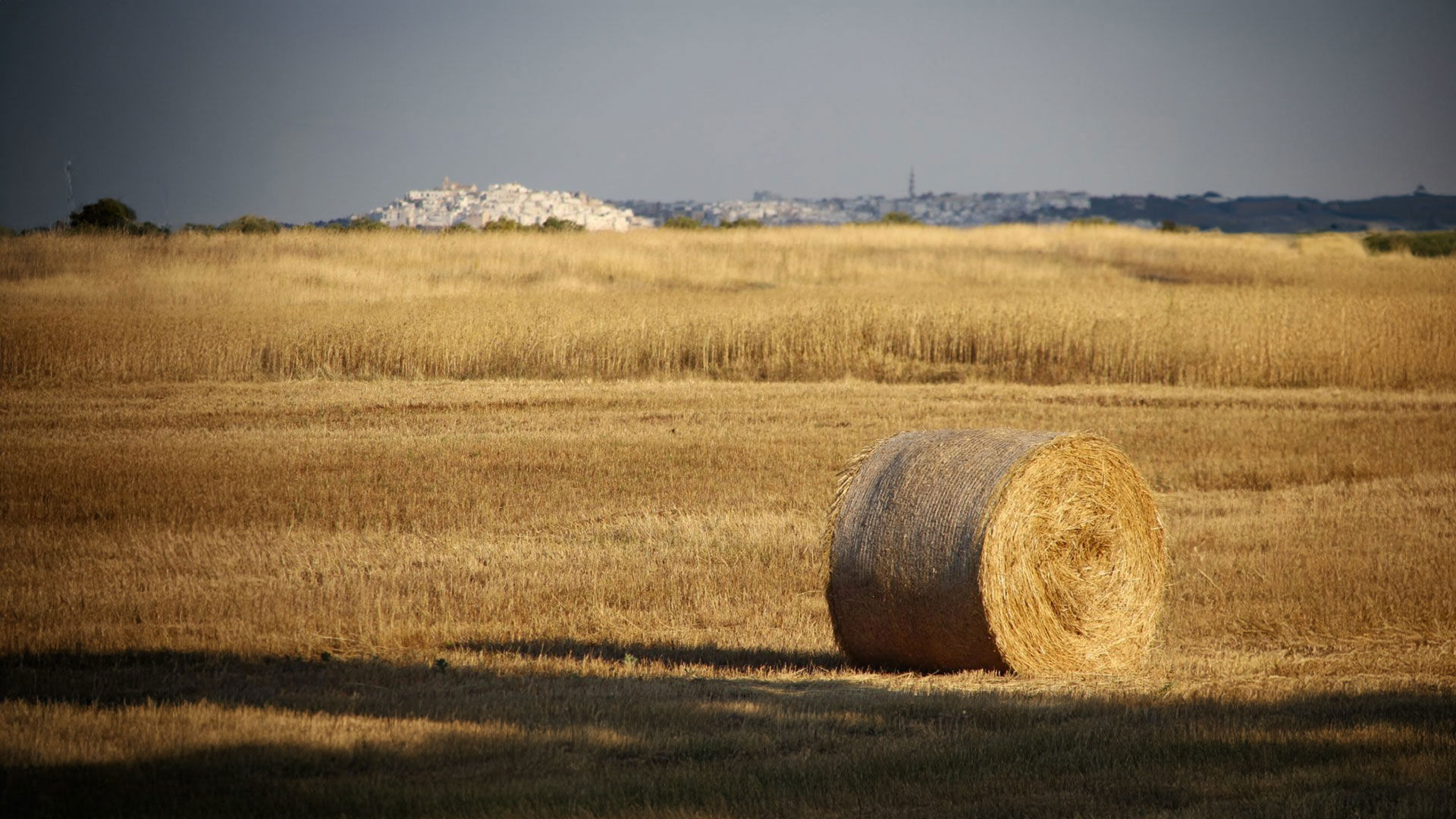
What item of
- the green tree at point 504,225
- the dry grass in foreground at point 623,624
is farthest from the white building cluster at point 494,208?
the dry grass in foreground at point 623,624

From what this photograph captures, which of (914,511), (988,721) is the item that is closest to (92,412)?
(914,511)

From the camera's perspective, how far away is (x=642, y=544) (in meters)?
13.4

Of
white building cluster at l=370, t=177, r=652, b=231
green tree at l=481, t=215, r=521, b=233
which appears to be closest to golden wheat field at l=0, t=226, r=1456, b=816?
green tree at l=481, t=215, r=521, b=233

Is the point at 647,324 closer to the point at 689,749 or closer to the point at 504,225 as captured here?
the point at 689,749

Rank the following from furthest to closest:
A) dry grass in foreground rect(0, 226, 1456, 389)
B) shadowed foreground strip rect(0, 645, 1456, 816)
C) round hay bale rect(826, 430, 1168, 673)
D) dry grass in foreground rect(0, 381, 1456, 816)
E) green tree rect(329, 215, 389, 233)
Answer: green tree rect(329, 215, 389, 233), dry grass in foreground rect(0, 226, 1456, 389), round hay bale rect(826, 430, 1168, 673), dry grass in foreground rect(0, 381, 1456, 816), shadowed foreground strip rect(0, 645, 1456, 816)

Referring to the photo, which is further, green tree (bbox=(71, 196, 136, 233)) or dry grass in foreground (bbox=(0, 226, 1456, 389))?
green tree (bbox=(71, 196, 136, 233))

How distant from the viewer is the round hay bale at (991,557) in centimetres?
888

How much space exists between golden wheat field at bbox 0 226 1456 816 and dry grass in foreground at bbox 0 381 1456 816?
0.15 ft

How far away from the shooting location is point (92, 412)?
2072 cm

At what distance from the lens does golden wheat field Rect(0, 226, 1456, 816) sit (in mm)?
5973

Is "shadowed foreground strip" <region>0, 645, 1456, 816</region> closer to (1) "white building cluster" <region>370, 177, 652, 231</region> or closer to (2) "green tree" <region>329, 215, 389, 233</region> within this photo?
(2) "green tree" <region>329, 215, 389, 233</region>

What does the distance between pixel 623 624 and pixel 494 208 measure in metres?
79.6

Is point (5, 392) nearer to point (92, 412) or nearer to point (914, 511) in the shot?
point (92, 412)

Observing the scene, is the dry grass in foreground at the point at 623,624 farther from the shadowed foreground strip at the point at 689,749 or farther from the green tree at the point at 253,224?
the green tree at the point at 253,224
